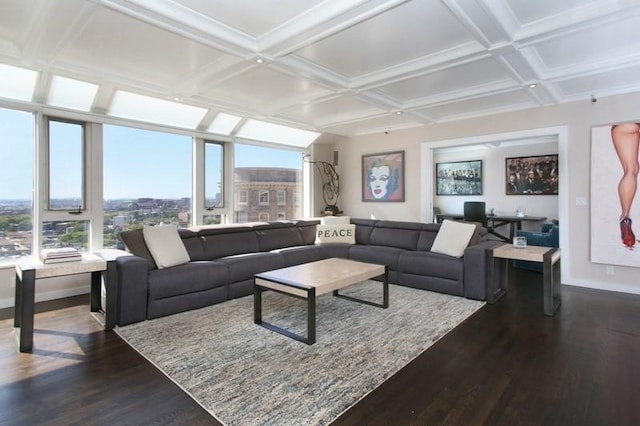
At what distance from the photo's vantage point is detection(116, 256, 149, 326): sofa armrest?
3.22 meters

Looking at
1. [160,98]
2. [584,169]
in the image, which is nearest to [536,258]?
[584,169]

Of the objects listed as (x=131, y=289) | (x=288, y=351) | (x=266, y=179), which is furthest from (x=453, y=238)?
(x=131, y=289)

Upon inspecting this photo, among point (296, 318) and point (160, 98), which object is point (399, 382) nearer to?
point (296, 318)

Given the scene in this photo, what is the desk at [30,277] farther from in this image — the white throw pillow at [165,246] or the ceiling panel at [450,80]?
the ceiling panel at [450,80]

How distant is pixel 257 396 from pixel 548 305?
309 centimetres

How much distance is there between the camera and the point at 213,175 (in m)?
5.79

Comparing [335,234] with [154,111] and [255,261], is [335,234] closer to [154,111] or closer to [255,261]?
[255,261]

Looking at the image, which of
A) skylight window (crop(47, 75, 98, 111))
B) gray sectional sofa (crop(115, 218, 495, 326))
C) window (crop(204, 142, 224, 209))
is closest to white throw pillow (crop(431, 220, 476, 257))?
gray sectional sofa (crop(115, 218, 495, 326))

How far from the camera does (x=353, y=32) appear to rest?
2939 mm

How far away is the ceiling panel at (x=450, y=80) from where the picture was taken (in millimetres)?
3682

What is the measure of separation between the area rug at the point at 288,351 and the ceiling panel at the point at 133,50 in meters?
2.62

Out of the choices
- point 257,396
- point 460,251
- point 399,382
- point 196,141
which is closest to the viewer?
point 257,396

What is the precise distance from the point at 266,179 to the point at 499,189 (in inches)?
211

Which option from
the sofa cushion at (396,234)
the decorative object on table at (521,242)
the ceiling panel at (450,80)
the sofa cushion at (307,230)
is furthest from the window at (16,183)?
the decorative object on table at (521,242)
